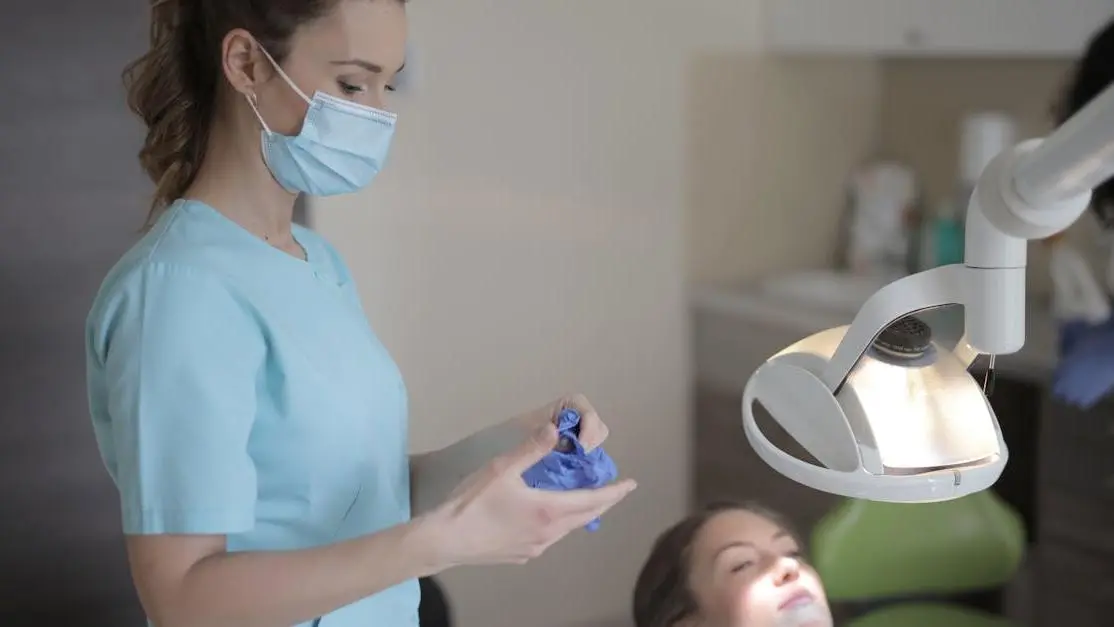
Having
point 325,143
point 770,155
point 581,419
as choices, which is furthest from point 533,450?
point 770,155

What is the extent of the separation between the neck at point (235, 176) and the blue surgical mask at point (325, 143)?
0.01 m

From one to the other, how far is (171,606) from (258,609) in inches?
2.9

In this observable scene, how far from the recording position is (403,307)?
8.21 ft

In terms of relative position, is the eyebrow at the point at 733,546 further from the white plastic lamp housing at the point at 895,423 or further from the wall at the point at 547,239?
the wall at the point at 547,239

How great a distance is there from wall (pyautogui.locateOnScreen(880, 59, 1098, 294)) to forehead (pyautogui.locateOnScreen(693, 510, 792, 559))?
4.19ft

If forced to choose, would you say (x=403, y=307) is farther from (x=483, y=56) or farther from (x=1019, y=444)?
(x=1019, y=444)

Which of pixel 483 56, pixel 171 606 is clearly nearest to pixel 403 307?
pixel 483 56

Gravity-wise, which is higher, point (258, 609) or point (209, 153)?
point (209, 153)

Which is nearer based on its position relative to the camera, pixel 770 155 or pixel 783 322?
pixel 783 322

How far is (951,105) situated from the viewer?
2920mm

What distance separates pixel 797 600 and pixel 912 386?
2.71 ft

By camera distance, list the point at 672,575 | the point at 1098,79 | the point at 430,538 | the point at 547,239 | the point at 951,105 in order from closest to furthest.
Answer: the point at 430,538, the point at 672,575, the point at 1098,79, the point at 547,239, the point at 951,105

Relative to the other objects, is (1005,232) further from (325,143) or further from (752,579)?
(752,579)

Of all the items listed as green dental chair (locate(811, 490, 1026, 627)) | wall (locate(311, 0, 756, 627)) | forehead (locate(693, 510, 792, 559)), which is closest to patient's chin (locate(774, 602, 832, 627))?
forehead (locate(693, 510, 792, 559))
